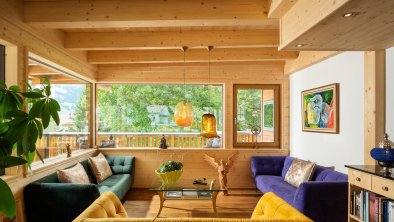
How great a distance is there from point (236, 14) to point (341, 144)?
2.27m

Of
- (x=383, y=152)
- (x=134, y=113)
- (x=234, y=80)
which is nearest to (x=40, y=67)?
(x=134, y=113)

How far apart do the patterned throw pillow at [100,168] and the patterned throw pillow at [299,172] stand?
3.03 meters

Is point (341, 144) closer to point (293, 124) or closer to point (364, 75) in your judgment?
point (364, 75)

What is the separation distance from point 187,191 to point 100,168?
167 centimetres

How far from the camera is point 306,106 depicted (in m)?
4.45

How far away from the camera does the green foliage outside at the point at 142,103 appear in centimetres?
578

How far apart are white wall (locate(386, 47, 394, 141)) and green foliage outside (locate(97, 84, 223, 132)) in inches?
131

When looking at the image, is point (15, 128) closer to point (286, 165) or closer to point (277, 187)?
point (277, 187)

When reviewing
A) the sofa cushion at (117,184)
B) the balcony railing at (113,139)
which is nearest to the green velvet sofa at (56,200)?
the sofa cushion at (117,184)

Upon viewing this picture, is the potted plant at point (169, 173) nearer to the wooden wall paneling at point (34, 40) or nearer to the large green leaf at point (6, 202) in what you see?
the wooden wall paneling at point (34, 40)

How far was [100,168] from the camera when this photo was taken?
4383 millimetres

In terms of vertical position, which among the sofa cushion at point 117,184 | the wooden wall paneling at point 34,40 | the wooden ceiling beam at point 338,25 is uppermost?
the wooden wall paneling at point 34,40

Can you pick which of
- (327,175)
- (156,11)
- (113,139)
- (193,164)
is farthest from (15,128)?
(113,139)

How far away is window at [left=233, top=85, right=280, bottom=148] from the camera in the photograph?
5.47 m
